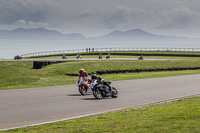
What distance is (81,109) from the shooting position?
43.3ft

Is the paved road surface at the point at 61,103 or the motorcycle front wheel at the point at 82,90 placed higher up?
the motorcycle front wheel at the point at 82,90

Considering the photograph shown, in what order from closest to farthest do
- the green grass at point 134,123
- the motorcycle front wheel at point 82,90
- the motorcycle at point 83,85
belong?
1. the green grass at point 134,123
2. the motorcycle at point 83,85
3. the motorcycle front wheel at point 82,90

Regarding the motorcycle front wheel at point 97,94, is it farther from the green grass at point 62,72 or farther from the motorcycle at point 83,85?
the green grass at point 62,72

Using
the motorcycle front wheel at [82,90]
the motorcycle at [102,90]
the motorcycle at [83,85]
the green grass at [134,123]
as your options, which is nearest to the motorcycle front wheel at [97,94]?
the motorcycle at [102,90]

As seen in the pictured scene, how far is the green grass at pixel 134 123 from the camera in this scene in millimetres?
8516

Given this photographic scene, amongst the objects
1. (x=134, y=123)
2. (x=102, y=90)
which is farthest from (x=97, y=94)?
(x=134, y=123)

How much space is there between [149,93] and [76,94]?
3.85 metres

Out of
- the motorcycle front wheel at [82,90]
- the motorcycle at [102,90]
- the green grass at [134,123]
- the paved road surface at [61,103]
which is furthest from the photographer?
the motorcycle front wheel at [82,90]

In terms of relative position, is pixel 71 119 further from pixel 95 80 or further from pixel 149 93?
pixel 149 93

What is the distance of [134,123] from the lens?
31.1ft

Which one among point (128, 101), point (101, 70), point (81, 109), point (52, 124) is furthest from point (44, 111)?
point (101, 70)

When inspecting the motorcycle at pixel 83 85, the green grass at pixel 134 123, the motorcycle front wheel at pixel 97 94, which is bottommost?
the green grass at pixel 134 123

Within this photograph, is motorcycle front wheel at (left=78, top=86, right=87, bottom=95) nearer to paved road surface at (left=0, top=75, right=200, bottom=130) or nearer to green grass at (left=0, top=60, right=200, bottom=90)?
paved road surface at (left=0, top=75, right=200, bottom=130)

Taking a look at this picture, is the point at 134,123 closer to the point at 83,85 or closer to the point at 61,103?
the point at 61,103
